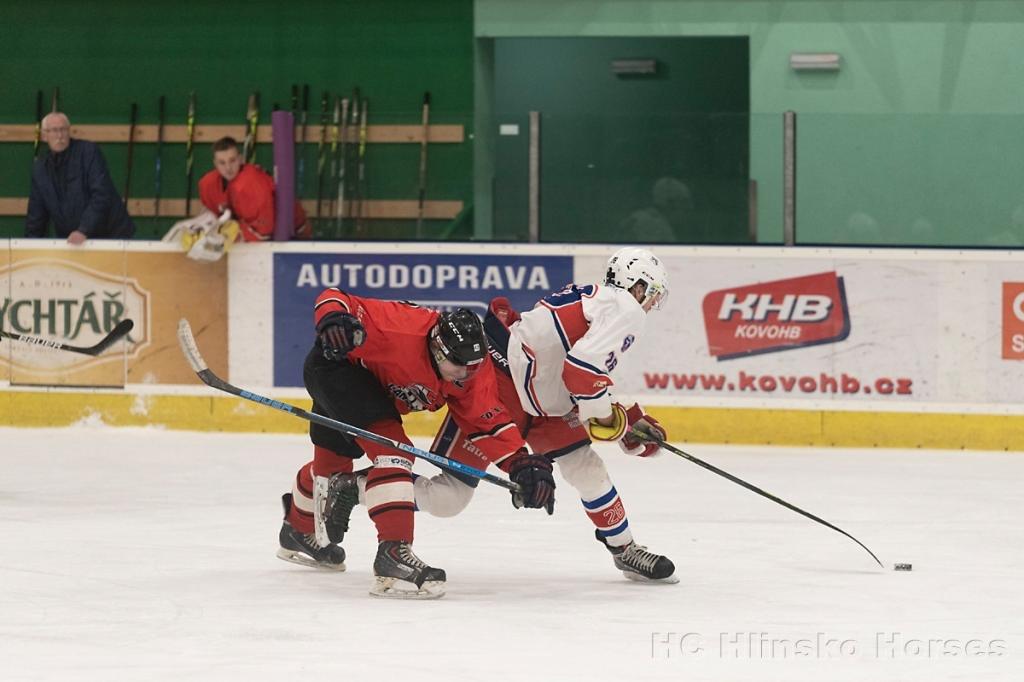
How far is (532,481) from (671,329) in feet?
12.7

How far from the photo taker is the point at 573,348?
530 cm

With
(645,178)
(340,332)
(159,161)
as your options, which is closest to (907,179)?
(645,178)

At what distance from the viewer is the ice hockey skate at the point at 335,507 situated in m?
5.17

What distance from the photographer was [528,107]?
12.7 meters

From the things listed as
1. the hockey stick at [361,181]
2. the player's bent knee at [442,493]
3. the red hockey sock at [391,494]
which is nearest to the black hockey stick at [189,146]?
the hockey stick at [361,181]

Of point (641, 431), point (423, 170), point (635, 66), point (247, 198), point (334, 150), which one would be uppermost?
point (635, 66)

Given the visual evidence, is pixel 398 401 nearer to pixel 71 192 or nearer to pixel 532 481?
pixel 532 481

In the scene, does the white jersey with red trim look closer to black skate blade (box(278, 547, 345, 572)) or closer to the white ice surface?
the white ice surface

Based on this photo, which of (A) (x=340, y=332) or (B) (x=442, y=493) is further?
(B) (x=442, y=493)

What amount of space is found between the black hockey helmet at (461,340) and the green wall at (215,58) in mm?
6698

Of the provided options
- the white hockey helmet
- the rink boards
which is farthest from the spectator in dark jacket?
the white hockey helmet

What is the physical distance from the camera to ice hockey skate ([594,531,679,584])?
211 inches

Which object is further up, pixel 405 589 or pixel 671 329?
pixel 671 329

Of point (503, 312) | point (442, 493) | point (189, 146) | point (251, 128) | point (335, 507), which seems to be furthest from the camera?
point (189, 146)
